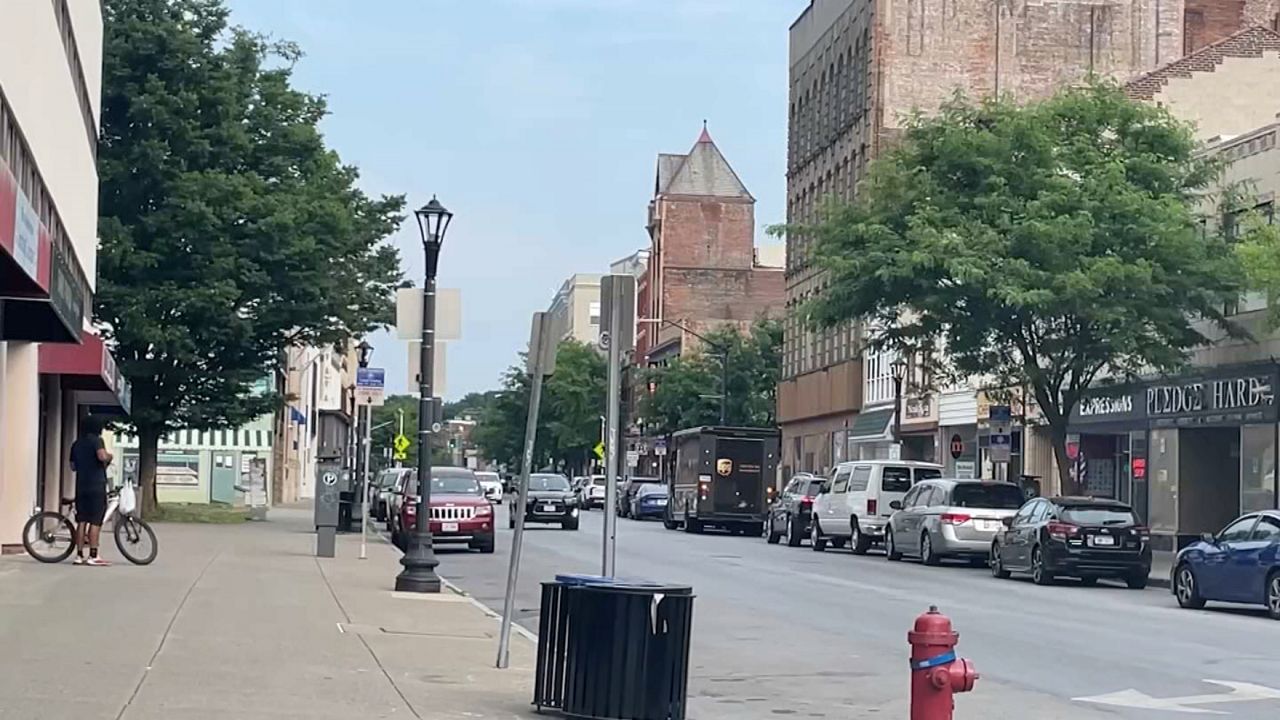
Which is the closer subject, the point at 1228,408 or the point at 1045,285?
the point at 1045,285

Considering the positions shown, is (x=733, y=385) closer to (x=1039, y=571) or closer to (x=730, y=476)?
(x=730, y=476)

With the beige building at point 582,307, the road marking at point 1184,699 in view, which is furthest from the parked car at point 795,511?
the beige building at point 582,307

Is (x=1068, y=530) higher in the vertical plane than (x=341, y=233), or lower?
lower

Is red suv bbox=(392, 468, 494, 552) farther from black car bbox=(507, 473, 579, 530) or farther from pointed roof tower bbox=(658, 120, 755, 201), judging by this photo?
pointed roof tower bbox=(658, 120, 755, 201)

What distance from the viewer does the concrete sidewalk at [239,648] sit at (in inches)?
483

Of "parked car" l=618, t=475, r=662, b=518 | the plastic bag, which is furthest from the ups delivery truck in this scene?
the plastic bag

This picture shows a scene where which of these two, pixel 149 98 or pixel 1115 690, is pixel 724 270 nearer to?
pixel 149 98

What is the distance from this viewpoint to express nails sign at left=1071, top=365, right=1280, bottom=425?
125ft

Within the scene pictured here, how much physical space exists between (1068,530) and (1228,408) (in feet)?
35.3

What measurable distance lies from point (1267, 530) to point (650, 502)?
44361 millimetres

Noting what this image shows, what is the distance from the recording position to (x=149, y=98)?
142 feet

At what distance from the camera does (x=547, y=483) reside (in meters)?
51.6

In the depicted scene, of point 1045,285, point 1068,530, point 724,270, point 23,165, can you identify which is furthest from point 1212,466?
point 724,270

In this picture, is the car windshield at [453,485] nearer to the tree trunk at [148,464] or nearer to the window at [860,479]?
the window at [860,479]
